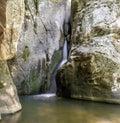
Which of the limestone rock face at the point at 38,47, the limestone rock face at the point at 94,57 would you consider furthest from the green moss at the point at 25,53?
the limestone rock face at the point at 94,57

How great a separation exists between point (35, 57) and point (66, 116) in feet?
19.7

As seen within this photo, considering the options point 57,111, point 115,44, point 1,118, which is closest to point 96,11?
point 115,44

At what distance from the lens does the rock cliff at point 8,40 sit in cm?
771

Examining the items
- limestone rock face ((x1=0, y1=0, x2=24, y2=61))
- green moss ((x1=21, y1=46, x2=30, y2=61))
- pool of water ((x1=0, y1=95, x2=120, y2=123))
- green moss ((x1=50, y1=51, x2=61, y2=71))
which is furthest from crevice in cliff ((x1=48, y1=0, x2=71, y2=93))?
limestone rock face ((x1=0, y1=0, x2=24, y2=61))

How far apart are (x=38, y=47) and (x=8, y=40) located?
644 centimetres

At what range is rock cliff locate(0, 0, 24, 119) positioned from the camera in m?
7.71

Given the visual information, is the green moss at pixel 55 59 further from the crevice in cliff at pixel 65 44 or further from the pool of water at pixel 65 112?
the pool of water at pixel 65 112

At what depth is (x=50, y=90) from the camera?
14812 mm

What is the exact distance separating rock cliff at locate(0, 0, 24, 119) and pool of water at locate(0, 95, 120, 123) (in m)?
0.46

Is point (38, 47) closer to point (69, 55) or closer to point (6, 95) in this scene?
point (69, 55)

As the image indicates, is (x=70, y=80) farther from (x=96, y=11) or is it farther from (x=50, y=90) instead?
(x=96, y=11)

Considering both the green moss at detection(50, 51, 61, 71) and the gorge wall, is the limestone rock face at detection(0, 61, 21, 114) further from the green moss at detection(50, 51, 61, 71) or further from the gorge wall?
the green moss at detection(50, 51, 61, 71)

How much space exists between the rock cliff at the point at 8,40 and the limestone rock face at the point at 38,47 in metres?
3.91

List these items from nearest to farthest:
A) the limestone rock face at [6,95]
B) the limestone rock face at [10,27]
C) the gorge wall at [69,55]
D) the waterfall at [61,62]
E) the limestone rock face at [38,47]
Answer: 1. the limestone rock face at [10,27]
2. the limestone rock face at [6,95]
3. the gorge wall at [69,55]
4. the limestone rock face at [38,47]
5. the waterfall at [61,62]
